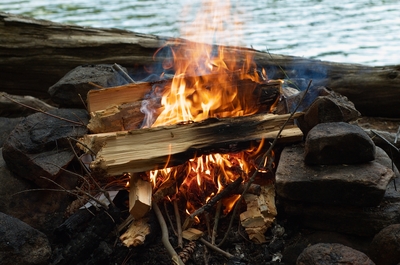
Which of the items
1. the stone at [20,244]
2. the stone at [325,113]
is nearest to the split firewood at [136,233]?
the stone at [20,244]

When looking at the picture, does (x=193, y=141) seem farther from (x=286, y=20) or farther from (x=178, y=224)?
(x=286, y=20)

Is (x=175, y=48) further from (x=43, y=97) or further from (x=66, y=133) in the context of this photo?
(x=66, y=133)

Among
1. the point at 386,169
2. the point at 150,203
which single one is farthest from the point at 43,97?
the point at 386,169

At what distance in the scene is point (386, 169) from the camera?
2.46 meters

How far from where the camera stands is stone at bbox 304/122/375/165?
2441 mm

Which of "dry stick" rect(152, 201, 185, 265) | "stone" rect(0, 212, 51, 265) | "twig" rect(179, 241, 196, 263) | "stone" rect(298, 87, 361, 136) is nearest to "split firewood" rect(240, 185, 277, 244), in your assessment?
"twig" rect(179, 241, 196, 263)

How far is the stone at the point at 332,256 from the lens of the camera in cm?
204

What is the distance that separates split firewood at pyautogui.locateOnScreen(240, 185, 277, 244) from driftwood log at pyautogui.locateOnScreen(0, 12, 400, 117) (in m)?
1.85

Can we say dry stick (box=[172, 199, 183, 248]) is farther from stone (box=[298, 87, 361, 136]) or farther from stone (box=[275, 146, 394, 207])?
stone (box=[298, 87, 361, 136])

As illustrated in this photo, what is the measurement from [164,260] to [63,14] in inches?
261

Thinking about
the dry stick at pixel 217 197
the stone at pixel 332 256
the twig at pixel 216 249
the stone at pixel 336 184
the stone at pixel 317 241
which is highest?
the stone at pixel 336 184

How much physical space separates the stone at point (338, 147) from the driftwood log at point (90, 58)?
1.82 meters

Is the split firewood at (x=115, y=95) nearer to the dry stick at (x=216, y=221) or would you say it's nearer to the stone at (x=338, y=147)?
the dry stick at (x=216, y=221)

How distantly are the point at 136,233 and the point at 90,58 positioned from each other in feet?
7.94
